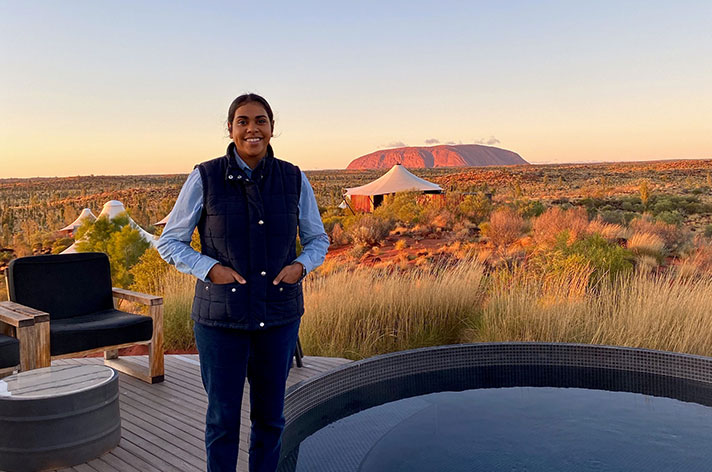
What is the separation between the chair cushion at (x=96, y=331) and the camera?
130 inches

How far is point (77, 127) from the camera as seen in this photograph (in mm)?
37719

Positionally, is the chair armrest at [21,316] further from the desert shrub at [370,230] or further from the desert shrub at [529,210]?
the desert shrub at [529,210]

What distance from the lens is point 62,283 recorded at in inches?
155

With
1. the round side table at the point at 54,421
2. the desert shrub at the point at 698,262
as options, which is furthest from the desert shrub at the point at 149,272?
the desert shrub at the point at 698,262

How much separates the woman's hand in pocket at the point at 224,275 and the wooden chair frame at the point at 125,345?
1784 millimetres

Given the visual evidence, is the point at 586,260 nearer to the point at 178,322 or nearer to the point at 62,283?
the point at 178,322

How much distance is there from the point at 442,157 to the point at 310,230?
101 metres

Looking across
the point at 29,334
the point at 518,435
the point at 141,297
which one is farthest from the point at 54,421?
the point at 518,435

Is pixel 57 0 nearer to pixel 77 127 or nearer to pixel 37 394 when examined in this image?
pixel 37 394

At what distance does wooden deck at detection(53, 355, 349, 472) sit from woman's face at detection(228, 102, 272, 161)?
52.1 inches

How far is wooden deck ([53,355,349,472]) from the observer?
8.31 feet

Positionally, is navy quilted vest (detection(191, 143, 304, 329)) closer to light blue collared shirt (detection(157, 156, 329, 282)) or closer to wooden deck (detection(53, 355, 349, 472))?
light blue collared shirt (detection(157, 156, 329, 282))

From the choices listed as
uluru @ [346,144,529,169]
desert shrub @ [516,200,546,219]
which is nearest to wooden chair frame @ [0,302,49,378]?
desert shrub @ [516,200,546,219]

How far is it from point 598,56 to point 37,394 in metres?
27.4
